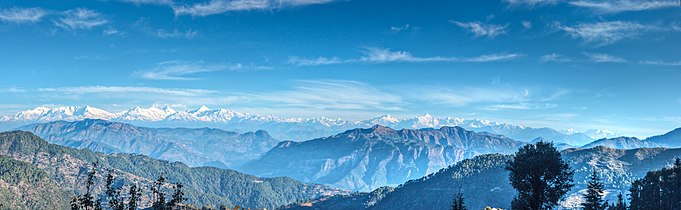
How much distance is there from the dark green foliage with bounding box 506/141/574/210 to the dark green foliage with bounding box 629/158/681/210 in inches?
3090

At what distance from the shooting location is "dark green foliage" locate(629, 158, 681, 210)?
149775 mm

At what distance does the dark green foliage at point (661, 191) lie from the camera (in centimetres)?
14977

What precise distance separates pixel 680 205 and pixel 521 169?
84.7 metres

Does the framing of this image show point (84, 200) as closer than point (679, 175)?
Yes

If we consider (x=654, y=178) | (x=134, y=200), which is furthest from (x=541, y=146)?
(x=654, y=178)

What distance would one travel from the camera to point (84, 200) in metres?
85.4

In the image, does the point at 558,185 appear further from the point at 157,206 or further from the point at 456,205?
the point at 157,206

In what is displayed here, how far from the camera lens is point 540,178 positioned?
87438 millimetres

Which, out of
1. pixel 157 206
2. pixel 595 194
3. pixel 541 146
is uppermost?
pixel 541 146

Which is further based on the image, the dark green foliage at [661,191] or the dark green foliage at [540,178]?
the dark green foliage at [661,191]

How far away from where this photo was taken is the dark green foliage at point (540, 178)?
85562 millimetres

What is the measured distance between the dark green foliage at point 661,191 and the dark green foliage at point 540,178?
7848cm

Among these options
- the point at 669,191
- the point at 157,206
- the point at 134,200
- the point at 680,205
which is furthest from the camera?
the point at 669,191

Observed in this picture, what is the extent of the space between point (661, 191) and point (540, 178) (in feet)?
448
